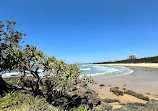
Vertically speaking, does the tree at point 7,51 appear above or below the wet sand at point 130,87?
above

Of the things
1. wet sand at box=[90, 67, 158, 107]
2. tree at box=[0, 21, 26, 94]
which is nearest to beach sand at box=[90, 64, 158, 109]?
wet sand at box=[90, 67, 158, 107]

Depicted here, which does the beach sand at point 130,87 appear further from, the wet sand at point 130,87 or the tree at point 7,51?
the tree at point 7,51

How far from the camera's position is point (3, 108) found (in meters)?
3.21

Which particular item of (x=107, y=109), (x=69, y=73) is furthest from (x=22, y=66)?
(x=107, y=109)

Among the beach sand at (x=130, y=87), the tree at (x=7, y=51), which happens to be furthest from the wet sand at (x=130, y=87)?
the tree at (x=7, y=51)

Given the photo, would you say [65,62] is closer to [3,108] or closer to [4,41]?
[3,108]

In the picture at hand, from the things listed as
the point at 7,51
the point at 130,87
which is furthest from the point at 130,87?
the point at 7,51

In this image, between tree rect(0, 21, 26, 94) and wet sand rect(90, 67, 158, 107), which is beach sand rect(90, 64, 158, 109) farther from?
tree rect(0, 21, 26, 94)

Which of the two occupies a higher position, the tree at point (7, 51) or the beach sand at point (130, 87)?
the tree at point (7, 51)

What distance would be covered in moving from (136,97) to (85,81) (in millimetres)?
5205

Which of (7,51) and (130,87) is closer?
(7,51)

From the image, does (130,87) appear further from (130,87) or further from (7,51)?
(7,51)

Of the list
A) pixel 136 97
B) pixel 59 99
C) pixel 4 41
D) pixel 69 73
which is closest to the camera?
pixel 69 73

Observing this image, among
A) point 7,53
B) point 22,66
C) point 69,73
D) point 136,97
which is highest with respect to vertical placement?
point 7,53
